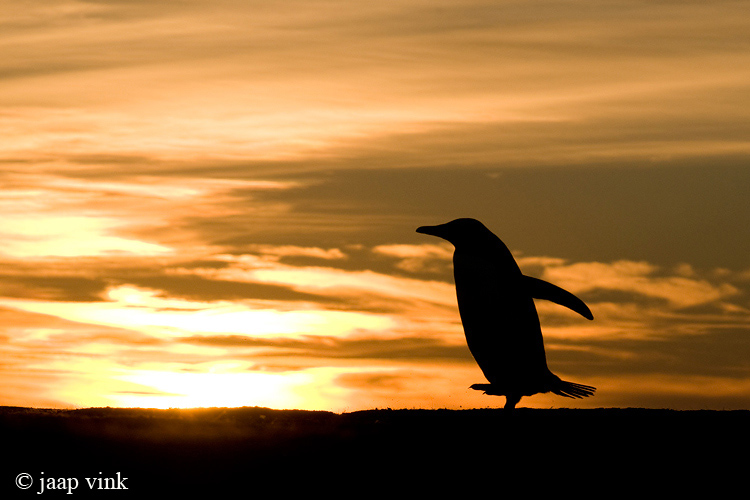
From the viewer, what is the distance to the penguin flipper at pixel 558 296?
1265 cm

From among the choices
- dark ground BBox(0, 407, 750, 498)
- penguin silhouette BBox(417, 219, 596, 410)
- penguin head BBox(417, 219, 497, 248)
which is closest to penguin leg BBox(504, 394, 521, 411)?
penguin silhouette BBox(417, 219, 596, 410)

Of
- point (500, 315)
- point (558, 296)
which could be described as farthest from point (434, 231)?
point (558, 296)

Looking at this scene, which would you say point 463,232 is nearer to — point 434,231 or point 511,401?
point 434,231

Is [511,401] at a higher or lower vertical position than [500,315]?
lower

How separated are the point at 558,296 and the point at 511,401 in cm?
146

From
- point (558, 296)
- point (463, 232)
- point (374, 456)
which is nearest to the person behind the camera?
point (374, 456)

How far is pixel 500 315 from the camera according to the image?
12.3 metres

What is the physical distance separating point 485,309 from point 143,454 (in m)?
4.59

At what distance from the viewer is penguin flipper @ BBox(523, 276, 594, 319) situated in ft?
41.5

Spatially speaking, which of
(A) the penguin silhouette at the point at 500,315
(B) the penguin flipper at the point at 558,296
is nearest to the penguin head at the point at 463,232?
(A) the penguin silhouette at the point at 500,315

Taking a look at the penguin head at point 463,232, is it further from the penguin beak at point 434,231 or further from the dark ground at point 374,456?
the dark ground at point 374,456

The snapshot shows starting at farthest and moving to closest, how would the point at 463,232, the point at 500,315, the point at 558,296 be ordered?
the point at 558,296 < the point at 463,232 < the point at 500,315

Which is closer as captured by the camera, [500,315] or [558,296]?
[500,315]

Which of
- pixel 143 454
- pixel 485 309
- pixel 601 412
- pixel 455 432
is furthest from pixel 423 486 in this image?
pixel 601 412
